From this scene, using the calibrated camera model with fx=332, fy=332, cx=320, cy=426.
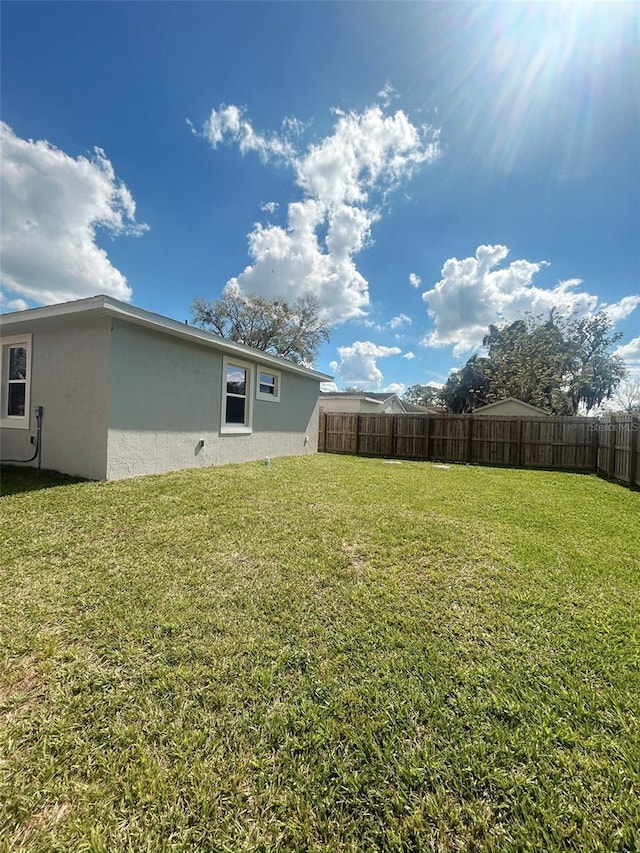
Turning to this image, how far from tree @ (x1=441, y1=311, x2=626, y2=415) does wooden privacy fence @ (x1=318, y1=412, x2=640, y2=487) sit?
51.2 ft

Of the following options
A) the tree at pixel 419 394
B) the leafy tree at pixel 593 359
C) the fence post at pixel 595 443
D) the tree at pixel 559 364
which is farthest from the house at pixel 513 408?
the tree at pixel 419 394

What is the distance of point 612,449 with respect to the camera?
856cm

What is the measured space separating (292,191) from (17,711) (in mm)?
13387

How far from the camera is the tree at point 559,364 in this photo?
23672 millimetres

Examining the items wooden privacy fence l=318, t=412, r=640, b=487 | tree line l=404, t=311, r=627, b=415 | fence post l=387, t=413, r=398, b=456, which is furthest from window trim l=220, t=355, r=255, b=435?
tree line l=404, t=311, r=627, b=415

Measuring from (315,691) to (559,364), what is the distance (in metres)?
28.5

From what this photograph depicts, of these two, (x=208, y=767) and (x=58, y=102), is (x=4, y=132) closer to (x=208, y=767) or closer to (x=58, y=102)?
(x=58, y=102)

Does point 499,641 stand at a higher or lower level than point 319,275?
lower

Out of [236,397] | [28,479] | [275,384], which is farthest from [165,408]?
[275,384]

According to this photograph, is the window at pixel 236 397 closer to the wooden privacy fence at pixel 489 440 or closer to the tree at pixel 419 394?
the wooden privacy fence at pixel 489 440

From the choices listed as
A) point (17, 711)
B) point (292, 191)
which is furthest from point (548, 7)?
point (17, 711)

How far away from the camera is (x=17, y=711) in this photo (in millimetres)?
1672

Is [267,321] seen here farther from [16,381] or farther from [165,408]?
[165,408]

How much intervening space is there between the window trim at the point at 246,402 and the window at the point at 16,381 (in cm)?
361
